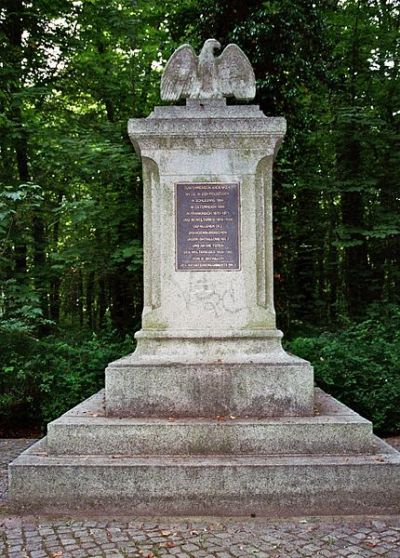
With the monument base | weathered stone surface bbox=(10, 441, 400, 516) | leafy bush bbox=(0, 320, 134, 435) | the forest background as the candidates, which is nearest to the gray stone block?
the monument base

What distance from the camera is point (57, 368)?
8.30 metres

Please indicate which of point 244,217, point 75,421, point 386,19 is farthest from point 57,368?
point 386,19

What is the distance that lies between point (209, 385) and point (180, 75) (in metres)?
3.25

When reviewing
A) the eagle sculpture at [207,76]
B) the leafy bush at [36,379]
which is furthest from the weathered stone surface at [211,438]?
the eagle sculpture at [207,76]

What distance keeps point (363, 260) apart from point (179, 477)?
11.2 metres

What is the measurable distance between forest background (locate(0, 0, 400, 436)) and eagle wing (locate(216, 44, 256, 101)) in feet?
16.4

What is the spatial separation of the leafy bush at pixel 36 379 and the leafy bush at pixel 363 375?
3.05 metres

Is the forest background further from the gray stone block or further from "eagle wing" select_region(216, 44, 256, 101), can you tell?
"eagle wing" select_region(216, 44, 256, 101)

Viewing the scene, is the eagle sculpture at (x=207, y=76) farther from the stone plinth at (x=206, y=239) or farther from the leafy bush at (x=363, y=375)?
the leafy bush at (x=363, y=375)

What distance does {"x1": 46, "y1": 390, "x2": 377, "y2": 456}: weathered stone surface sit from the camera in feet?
15.8

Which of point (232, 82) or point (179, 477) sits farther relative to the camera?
point (232, 82)

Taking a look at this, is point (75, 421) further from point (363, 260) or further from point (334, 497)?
point (363, 260)

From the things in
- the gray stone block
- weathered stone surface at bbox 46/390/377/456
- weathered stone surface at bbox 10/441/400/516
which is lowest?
weathered stone surface at bbox 10/441/400/516

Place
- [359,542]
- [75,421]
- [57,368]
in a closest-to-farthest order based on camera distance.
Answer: [359,542]
[75,421]
[57,368]
